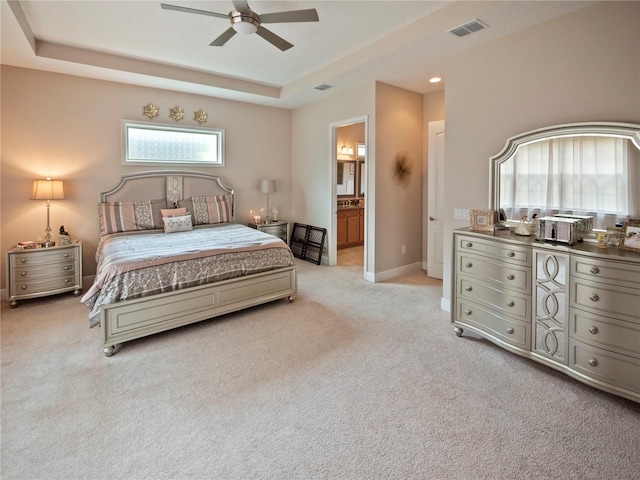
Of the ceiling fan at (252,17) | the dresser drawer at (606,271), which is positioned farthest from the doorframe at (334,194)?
the dresser drawer at (606,271)

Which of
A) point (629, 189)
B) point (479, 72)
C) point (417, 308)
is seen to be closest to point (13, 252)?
point (417, 308)

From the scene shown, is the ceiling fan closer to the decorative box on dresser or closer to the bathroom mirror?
the decorative box on dresser

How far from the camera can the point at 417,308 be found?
3980 mm

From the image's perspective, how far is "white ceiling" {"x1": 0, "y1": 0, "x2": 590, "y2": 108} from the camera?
3.07 metres

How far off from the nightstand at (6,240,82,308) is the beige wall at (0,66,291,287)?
0.53 m

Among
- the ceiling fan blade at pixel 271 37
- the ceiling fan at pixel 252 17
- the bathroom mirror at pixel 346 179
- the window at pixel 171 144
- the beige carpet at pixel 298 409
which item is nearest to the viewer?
the beige carpet at pixel 298 409

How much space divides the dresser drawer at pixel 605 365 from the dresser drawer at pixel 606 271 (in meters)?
0.47

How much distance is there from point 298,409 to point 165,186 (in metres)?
4.35

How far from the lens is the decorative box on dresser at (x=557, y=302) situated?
2125mm

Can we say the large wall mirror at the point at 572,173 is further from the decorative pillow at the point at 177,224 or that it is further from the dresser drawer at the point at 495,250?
the decorative pillow at the point at 177,224

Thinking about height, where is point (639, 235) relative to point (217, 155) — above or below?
below

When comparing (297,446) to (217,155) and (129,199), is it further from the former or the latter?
(217,155)

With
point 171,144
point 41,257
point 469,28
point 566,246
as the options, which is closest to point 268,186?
point 171,144

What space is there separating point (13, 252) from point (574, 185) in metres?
5.77
